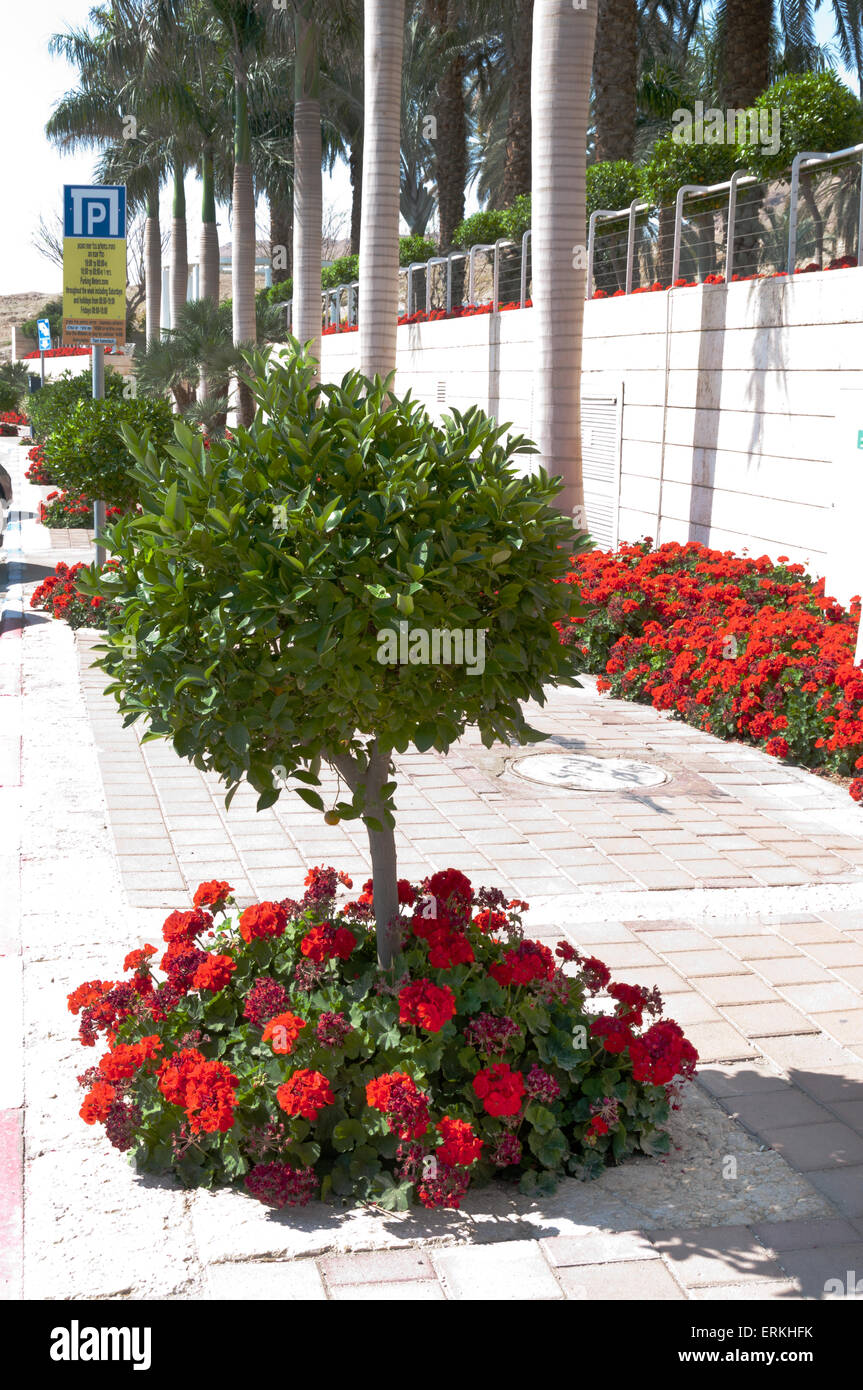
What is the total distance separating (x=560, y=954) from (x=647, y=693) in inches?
243

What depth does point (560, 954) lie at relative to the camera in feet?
14.0

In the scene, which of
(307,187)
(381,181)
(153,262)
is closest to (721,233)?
(381,181)

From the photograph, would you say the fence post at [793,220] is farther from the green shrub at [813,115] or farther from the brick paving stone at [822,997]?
the brick paving stone at [822,997]

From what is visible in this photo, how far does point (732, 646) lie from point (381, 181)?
8.89 m

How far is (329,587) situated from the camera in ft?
11.0

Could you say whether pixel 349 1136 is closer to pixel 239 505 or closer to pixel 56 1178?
pixel 56 1178

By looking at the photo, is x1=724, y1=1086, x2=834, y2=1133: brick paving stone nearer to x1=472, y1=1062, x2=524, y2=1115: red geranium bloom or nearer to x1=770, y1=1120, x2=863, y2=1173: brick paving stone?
x1=770, y1=1120, x2=863, y2=1173: brick paving stone

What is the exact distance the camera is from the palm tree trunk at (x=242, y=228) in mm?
26453

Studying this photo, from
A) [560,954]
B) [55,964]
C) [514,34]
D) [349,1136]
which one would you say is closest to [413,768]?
[55,964]

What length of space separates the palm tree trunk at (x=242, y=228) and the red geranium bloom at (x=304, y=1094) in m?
23.5

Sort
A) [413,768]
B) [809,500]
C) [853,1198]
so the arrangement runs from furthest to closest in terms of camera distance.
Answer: [809,500], [413,768], [853,1198]

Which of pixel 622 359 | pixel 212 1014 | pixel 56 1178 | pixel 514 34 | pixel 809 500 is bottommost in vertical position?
pixel 56 1178

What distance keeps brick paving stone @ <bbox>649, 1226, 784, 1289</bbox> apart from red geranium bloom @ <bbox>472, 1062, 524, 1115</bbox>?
0.49m

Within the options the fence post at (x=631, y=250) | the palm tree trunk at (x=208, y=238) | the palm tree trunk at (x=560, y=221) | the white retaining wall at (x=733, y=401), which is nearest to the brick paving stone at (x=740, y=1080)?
the white retaining wall at (x=733, y=401)
